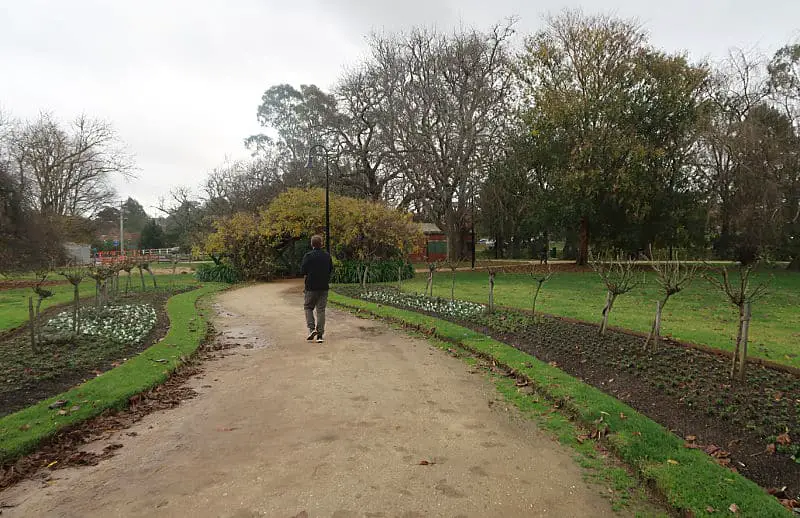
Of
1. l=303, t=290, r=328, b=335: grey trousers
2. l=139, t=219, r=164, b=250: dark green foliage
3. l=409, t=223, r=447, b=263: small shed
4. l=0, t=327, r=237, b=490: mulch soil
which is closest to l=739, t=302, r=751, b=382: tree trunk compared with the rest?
l=303, t=290, r=328, b=335: grey trousers

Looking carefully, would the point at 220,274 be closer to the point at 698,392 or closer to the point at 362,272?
the point at 362,272

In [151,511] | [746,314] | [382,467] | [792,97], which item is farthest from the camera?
[792,97]

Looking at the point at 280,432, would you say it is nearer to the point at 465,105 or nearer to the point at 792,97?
the point at 465,105

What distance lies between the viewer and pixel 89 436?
15.6 feet

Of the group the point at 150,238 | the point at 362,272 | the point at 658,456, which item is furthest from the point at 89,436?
the point at 150,238

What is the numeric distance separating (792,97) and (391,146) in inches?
910

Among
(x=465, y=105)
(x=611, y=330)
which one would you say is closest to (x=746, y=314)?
(x=611, y=330)

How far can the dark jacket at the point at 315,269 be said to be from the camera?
8.82m

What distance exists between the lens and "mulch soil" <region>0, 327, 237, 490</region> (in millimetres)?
3990

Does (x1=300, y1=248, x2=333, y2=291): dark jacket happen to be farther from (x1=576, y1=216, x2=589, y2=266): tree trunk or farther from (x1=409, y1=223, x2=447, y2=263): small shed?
(x1=409, y1=223, x2=447, y2=263): small shed

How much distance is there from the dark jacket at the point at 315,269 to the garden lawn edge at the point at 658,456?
3.65 metres

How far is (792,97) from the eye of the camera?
27.6 m

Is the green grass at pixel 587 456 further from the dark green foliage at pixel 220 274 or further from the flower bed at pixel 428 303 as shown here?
the dark green foliage at pixel 220 274

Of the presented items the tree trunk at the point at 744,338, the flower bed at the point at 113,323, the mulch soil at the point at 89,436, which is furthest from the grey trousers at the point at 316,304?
the tree trunk at the point at 744,338
